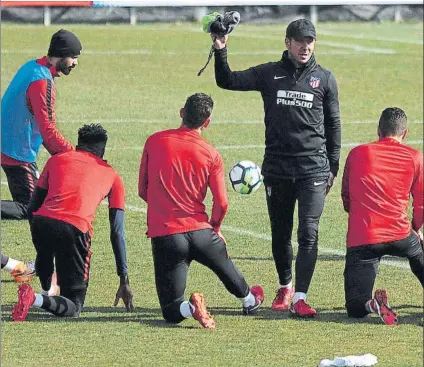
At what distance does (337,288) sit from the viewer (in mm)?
11969

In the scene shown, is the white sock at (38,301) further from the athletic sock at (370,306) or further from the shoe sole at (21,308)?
the athletic sock at (370,306)

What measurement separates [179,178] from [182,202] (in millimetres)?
178

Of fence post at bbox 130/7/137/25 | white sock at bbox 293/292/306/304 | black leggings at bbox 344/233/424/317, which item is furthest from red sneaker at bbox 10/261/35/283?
fence post at bbox 130/7/137/25

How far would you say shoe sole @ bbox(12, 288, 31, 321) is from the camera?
411 inches

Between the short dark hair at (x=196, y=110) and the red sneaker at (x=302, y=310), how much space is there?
4.98ft

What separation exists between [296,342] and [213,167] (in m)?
1.44

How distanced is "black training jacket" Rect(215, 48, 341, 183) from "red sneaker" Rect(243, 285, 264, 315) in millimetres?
859

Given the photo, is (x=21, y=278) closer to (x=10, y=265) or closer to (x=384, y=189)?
(x=10, y=265)

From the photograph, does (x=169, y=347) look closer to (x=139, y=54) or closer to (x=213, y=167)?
(x=213, y=167)

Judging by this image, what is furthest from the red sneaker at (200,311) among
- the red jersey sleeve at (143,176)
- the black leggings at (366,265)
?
the black leggings at (366,265)

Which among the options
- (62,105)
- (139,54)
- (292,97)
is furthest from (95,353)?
(139,54)

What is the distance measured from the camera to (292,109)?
1120 cm

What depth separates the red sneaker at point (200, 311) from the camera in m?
10.4

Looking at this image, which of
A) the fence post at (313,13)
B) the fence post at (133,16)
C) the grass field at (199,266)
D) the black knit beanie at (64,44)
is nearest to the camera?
the grass field at (199,266)
